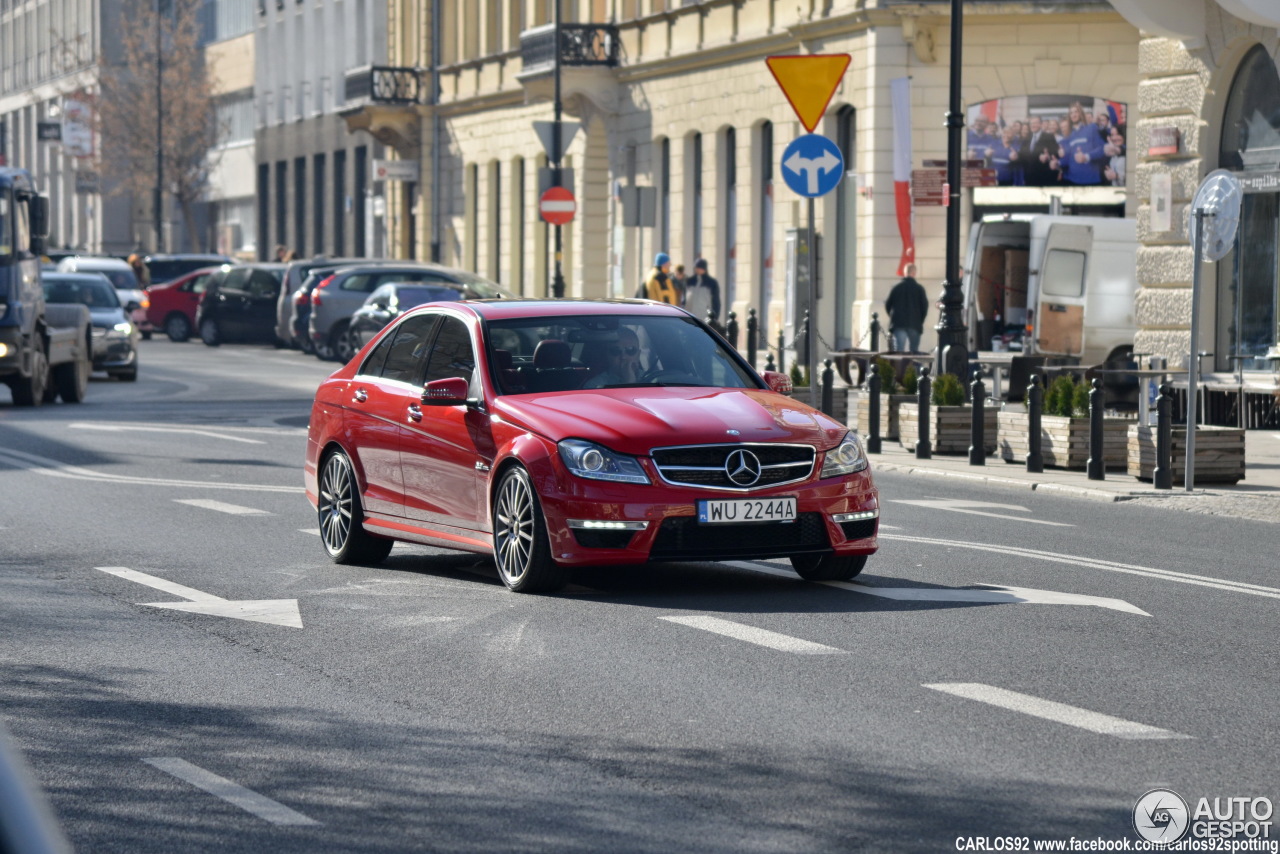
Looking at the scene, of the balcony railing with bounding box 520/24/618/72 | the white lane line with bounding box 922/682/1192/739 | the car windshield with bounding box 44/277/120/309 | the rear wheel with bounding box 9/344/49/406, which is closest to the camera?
the white lane line with bounding box 922/682/1192/739

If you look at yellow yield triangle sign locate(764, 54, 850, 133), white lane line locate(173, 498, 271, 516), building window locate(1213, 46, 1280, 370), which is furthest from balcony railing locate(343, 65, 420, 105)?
white lane line locate(173, 498, 271, 516)

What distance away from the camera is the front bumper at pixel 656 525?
11.0 meters

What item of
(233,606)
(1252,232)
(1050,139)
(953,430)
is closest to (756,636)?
(233,606)

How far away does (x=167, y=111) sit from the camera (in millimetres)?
88875

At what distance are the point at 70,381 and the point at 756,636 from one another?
2151 centimetres

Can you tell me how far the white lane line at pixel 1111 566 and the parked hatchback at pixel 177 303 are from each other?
139ft

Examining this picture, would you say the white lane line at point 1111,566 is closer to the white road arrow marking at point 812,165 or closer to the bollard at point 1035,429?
the bollard at point 1035,429

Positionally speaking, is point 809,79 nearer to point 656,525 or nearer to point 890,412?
point 890,412

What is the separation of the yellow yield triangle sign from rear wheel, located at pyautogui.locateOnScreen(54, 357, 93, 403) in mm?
12657

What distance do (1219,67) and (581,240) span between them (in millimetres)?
27803

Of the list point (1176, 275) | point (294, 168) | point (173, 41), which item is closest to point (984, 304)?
point (1176, 275)

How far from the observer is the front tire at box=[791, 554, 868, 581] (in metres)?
11.7

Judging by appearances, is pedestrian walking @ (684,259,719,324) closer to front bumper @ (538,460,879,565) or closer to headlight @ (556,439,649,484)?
front bumper @ (538,460,879,565)

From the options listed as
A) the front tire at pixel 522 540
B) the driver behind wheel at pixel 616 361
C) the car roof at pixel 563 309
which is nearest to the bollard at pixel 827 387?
the car roof at pixel 563 309
